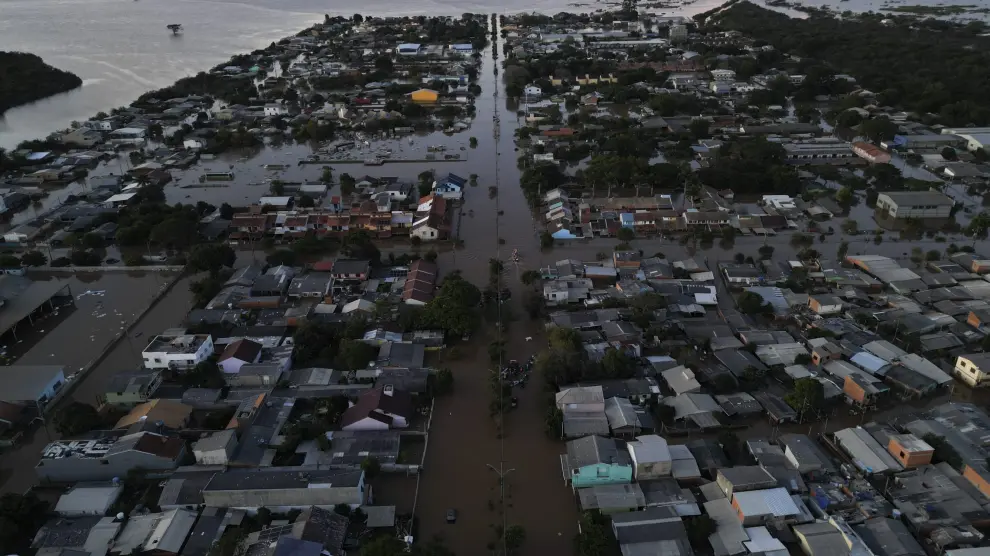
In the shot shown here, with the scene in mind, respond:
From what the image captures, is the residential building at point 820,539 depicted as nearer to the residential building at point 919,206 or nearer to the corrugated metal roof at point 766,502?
the corrugated metal roof at point 766,502

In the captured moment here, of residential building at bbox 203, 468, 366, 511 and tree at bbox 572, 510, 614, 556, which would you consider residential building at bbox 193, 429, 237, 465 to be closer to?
residential building at bbox 203, 468, 366, 511

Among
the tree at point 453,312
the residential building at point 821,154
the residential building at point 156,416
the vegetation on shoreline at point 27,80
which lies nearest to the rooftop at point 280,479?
the residential building at point 156,416

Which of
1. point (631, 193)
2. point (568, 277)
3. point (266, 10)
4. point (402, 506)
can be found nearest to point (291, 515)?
point (402, 506)

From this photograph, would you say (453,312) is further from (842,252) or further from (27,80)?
(27,80)

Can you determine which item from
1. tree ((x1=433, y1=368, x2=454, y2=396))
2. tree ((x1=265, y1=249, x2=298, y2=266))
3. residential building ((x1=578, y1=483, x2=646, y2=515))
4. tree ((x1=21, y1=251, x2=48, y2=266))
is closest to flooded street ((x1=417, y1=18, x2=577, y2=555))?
tree ((x1=433, y1=368, x2=454, y2=396))

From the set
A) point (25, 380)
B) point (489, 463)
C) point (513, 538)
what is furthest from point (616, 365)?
point (25, 380)
